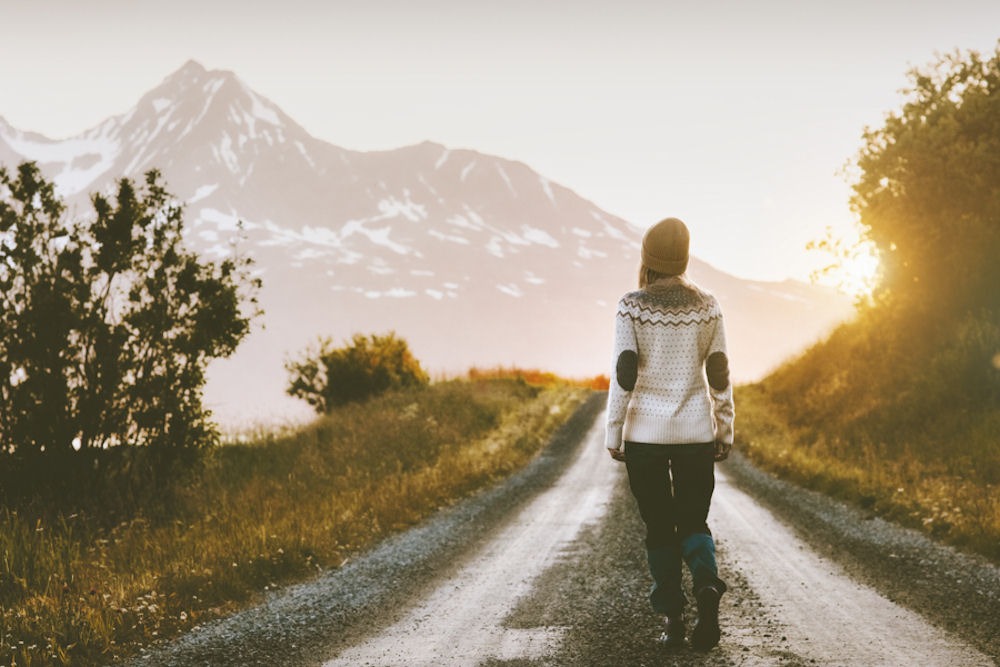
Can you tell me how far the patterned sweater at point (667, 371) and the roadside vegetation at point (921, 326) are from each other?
9420 mm

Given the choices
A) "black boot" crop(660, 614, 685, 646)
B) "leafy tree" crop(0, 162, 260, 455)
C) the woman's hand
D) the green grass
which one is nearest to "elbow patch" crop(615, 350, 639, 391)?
the woman's hand

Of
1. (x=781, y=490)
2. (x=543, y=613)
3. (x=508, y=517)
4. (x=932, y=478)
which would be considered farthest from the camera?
(x=781, y=490)

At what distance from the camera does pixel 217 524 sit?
10.9 metres

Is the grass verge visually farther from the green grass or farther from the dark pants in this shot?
the green grass

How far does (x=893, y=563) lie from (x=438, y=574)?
14.3 ft

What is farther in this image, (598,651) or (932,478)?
(932,478)

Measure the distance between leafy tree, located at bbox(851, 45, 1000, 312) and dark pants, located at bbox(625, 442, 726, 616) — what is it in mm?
16875

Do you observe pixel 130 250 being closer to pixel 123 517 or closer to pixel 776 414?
pixel 123 517

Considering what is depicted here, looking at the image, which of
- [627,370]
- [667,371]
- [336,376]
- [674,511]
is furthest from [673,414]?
[336,376]

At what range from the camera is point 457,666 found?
4938mm

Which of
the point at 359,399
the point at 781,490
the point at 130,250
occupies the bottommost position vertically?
the point at 781,490

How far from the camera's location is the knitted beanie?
502 centimetres

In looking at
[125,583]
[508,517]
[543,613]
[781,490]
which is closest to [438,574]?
[543,613]

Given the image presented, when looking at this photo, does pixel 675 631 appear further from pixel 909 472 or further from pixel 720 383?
pixel 909 472
